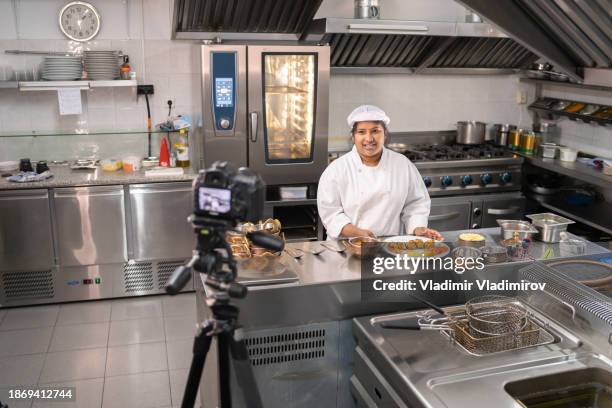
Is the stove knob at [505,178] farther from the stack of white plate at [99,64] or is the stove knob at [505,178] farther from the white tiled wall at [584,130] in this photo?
the stack of white plate at [99,64]

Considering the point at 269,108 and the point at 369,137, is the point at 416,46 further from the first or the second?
the point at 369,137

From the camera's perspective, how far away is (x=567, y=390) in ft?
6.33

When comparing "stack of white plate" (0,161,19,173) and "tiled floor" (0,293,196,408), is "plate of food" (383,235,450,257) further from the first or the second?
"stack of white plate" (0,161,19,173)

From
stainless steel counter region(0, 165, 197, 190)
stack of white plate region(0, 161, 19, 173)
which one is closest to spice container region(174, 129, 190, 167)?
stainless steel counter region(0, 165, 197, 190)

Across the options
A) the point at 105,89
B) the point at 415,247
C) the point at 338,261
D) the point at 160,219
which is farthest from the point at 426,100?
the point at 338,261

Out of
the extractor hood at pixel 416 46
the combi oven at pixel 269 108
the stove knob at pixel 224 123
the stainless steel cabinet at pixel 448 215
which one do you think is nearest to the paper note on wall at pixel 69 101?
the combi oven at pixel 269 108

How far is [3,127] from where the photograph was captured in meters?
4.75

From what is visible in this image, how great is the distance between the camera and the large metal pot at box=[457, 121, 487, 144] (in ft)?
18.2

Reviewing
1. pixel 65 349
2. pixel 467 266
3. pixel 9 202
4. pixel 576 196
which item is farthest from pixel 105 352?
pixel 576 196

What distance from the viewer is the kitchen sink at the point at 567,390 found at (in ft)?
6.16

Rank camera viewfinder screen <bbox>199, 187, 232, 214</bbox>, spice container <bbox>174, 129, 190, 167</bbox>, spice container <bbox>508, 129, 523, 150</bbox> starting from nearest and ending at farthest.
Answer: camera viewfinder screen <bbox>199, 187, 232, 214</bbox> → spice container <bbox>174, 129, 190, 167</bbox> → spice container <bbox>508, 129, 523, 150</bbox>

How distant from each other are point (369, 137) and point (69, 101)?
2714 mm

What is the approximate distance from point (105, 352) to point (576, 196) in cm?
396

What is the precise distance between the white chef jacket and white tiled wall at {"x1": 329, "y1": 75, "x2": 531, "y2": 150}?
2.19m
